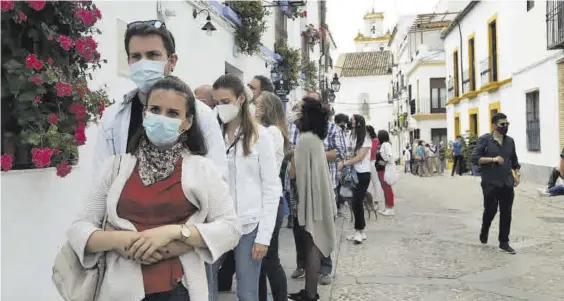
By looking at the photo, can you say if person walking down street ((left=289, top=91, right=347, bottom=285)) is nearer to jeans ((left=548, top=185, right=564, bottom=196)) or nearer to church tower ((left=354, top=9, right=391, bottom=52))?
jeans ((left=548, top=185, right=564, bottom=196))

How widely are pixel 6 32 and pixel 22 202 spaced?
1.01 meters

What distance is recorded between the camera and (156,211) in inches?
84.2

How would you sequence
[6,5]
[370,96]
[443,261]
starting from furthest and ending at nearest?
1. [370,96]
2. [443,261]
3. [6,5]

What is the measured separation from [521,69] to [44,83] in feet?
60.3

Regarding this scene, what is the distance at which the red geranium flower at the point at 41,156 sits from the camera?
2.92 metres

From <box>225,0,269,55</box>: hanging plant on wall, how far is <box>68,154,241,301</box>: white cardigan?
770cm

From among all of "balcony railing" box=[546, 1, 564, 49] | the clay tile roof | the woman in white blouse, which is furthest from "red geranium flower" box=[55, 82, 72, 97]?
the clay tile roof

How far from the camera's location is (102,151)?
7.96ft

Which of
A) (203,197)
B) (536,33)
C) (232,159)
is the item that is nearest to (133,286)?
(203,197)

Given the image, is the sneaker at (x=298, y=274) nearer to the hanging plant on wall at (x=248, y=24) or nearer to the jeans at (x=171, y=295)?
the jeans at (x=171, y=295)

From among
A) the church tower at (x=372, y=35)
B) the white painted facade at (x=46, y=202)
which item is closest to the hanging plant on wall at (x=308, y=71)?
the white painted facade at (x=46, y=202)

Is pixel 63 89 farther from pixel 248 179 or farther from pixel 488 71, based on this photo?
pixel 488 71

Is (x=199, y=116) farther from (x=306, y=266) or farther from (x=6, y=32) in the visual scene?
(x=306, y=266)

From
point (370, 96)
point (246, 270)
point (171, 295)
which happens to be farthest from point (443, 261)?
point (370, 96)
